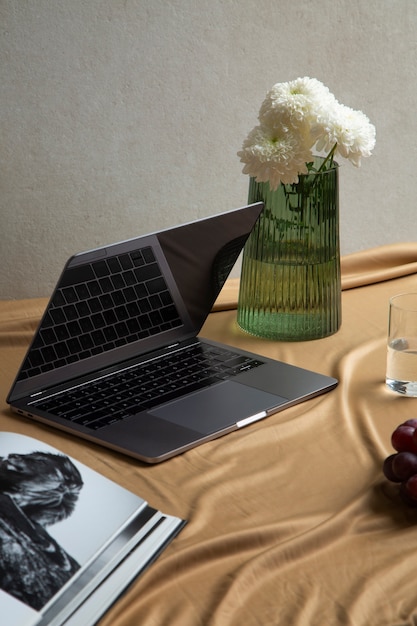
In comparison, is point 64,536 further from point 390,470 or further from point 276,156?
point 276,156

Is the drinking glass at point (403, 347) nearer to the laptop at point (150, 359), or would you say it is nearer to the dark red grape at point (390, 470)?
the laptop at point (150, 359)

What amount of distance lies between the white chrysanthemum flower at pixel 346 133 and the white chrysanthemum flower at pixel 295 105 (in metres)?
0.02

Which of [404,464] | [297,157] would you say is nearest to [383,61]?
[297,157]

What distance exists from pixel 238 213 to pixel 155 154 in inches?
17.7

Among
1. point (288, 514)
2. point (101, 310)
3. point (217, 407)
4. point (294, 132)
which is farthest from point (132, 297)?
point (288, 514)

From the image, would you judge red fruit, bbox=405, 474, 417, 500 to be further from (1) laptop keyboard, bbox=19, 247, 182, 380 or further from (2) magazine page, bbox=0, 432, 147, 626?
(1) laptop keyboard, bbox=19, 247, 182, 380

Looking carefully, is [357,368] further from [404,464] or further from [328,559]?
[328,559]

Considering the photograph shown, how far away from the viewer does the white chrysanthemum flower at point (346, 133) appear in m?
1.33

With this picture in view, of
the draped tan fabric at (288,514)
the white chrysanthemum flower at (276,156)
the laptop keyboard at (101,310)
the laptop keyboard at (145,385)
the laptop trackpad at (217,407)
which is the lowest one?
the draped tan fabric at (288,514)

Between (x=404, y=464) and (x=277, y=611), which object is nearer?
(x=277, y=611)

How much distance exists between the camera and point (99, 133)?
1.65 metres

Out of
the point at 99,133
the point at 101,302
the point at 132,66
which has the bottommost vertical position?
the point at 101,302

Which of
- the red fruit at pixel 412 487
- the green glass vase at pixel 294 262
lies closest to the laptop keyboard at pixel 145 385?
the green glass vase at pixel 294 262

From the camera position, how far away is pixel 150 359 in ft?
4.36
